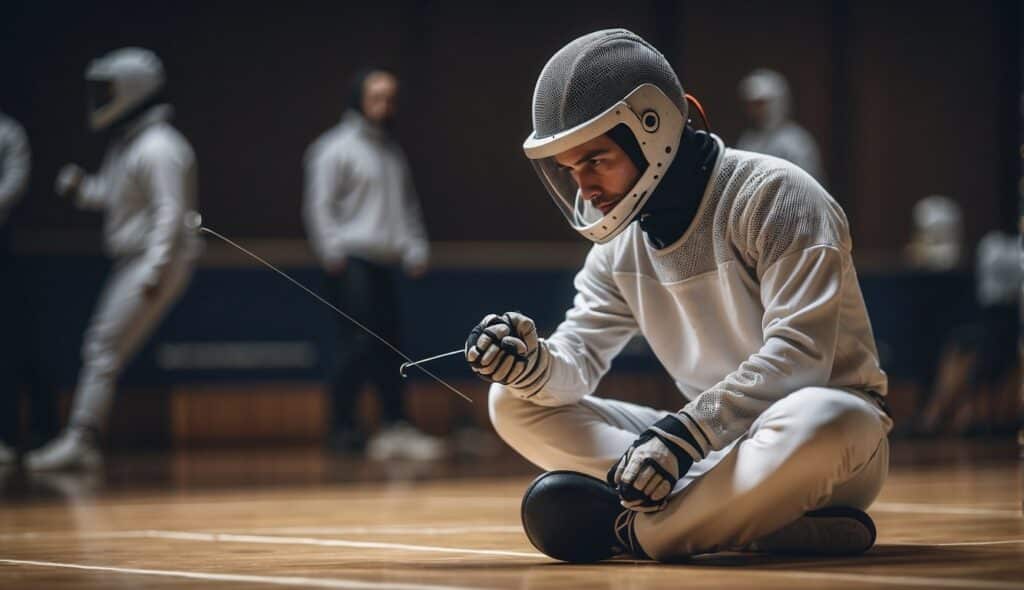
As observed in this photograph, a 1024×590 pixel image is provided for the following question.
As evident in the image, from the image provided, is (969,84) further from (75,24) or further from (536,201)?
(75,24)

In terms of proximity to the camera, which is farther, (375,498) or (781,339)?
(375,498)

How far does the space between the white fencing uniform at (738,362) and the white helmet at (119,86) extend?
12.4 feet

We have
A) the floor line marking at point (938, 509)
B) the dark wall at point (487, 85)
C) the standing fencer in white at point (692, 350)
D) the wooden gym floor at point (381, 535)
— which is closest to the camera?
the wooden gym floor at point (381, 535)

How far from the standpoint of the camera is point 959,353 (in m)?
8.43

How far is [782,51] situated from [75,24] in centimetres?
437

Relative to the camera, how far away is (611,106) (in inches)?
93.2

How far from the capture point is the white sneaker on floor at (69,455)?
229 inches

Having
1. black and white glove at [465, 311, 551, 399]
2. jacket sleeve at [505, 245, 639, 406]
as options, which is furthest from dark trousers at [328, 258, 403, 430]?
black and white glove at [465, 311, 551, 399]

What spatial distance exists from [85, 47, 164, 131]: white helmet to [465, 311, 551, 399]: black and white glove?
158 inches

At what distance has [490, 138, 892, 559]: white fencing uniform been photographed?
7.38ft

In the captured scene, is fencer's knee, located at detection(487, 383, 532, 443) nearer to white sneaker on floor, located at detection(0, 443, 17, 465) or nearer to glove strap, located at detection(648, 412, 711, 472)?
glove strap, located at detection(648, 412, 711, 472)

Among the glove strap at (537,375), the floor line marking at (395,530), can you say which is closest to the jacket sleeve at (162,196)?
the floor line marking at (395,530)

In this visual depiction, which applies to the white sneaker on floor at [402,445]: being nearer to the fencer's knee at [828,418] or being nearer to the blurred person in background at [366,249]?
the blurred person in background at [366,249]

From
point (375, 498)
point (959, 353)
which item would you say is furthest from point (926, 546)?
point (959, 353)
